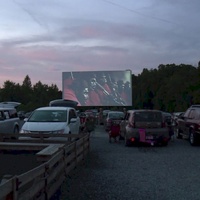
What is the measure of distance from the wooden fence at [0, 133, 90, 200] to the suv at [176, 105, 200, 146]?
794 cm

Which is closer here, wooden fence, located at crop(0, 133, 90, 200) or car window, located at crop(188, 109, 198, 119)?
wooden fence, located at crop(0, 133, 90, 200)

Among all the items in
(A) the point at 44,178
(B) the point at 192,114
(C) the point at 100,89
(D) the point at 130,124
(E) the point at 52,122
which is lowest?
(A) the point at 44,178

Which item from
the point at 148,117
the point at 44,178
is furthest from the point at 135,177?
the point at 148,117

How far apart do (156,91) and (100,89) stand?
4241 centimetres

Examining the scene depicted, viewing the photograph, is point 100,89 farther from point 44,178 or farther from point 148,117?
point 44,178

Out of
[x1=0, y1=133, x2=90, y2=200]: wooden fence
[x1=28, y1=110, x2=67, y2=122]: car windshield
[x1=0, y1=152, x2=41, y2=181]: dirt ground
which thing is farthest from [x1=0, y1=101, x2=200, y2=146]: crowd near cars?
[x1=0, y1=133, x2=90, y2=200]: wooden fence

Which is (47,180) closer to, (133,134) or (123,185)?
(123,185)

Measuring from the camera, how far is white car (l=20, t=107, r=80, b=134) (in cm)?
1672

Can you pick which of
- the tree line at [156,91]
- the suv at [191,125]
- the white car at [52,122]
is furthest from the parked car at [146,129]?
the tree line at [156,91]

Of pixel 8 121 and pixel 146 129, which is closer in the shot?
pixel 146 129

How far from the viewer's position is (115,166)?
12.8 m

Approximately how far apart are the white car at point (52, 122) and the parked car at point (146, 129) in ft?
7.36

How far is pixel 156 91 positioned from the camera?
85375 mm

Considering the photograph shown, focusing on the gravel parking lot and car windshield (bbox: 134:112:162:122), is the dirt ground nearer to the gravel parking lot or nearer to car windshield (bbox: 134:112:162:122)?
the gravel parking lot
